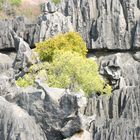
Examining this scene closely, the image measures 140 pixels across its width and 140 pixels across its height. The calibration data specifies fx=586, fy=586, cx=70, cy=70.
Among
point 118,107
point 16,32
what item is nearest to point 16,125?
point 118,107

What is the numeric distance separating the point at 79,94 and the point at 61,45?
16.7 meters

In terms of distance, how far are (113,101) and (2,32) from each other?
903 inches

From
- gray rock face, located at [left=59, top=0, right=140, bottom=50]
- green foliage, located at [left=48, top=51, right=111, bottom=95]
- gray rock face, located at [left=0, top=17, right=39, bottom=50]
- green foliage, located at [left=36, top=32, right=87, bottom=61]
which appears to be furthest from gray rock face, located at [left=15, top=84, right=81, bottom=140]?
gray rock face, located at [left=0, top=17, right=39, bottom=50]

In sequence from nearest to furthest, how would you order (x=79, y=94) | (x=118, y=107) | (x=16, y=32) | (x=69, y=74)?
(x=79, y=94)
(x=118, y=107)
(x=69, y=74)
(x=16, y=32)

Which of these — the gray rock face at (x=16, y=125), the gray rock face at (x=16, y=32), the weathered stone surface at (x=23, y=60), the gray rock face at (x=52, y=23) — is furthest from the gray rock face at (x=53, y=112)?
the gray rock face at (x=16, y=32)

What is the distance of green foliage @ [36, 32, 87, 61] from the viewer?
133 feet

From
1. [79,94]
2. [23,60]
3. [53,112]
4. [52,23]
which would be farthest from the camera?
[52,23]

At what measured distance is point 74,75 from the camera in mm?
34875

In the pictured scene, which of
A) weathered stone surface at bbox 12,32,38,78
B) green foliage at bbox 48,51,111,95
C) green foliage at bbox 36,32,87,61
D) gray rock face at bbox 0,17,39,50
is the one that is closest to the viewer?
green foliage at bbox 48,51,111,95

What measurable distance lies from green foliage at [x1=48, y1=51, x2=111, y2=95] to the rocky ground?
8.15ft

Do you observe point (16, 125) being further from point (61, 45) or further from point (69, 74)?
point (61, 45)

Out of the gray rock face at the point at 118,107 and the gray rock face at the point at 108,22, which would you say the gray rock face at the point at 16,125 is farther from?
the gray rock face at the point at 108,22

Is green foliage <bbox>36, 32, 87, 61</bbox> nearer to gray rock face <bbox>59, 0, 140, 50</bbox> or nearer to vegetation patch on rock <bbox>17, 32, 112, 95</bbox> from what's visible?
vegetation patch on rock <bbox>17, 32, 112, 95</bbox>

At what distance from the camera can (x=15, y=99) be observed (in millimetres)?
25891
